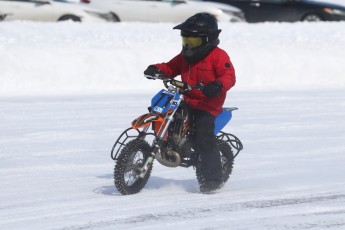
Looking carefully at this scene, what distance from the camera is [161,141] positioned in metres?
8.05

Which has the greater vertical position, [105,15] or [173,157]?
[173,157]

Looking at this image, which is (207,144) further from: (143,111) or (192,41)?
(143,111)

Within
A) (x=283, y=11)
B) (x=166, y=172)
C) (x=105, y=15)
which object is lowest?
(x=105, y=15)

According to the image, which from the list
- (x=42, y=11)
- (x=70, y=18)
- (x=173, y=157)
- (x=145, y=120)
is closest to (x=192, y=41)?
(x=145, y=120)

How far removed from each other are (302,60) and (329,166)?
7.22 meters

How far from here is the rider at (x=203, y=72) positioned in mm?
7988

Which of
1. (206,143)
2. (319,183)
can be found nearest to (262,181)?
(319,183)

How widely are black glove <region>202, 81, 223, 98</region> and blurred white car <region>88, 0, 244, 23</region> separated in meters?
15.7

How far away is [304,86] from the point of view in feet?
53.2

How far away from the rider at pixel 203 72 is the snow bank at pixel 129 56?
6581 millimetres

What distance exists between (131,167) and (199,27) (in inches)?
48.1

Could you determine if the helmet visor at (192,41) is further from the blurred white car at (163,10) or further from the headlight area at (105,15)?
the blurred white car at (163,10)

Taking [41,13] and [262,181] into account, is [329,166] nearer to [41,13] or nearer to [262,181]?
[262,181]

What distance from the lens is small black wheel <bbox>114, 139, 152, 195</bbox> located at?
7844 millimetres
